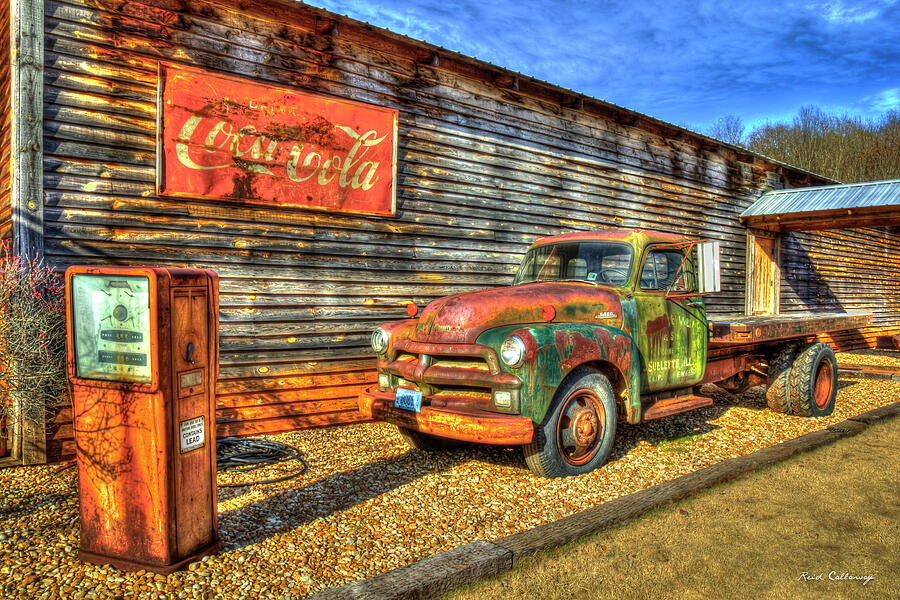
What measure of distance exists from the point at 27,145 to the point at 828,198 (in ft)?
43.9

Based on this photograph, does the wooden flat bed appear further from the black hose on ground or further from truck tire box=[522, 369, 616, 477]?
the black hose on ground

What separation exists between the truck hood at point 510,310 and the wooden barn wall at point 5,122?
3.73 meters

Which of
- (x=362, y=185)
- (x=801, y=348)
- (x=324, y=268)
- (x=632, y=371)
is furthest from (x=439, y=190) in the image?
(x=801, y=348)

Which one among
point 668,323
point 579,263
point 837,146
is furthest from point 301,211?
point 837,146

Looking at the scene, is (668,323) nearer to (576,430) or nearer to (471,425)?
(576,430)

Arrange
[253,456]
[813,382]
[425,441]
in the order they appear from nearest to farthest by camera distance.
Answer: [253,456] < [425,441] < [813,382]

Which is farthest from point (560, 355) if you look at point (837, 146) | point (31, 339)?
point (837, 146)

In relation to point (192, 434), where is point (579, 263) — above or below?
above

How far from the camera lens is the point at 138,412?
2846mm

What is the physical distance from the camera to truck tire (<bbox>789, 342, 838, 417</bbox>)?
6.72 metres

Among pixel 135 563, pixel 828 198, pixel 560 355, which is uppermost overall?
pixel 828 198

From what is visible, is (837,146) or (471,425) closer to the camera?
(471,425)

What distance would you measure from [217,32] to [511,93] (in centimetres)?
386

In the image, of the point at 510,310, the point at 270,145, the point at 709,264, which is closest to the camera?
the point at 510,310
